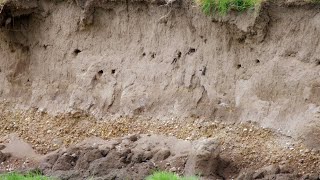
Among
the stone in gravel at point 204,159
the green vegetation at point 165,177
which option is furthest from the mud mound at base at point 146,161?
the green vegetation at point 165,177

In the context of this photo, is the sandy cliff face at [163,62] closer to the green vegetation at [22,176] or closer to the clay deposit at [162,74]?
the clay deposit at [162,74]

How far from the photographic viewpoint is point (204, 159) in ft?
31.0

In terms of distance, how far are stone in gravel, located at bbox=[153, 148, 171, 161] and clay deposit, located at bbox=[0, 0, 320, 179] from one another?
1.22 feet

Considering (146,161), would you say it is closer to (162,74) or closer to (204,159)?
(204,159)

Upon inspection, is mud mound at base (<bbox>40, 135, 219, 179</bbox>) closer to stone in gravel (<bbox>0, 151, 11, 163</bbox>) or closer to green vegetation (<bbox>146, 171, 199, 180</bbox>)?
green vegetation (<bbox>146, 171, 199, 180</bbox>)

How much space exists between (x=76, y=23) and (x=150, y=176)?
3.30 meters

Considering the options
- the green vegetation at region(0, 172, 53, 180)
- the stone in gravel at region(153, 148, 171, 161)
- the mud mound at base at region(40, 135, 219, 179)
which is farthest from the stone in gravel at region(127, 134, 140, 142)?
the green vegetation at region(0, 172, 53, 180)

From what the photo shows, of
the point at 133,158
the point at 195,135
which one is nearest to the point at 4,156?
the point at 133,158

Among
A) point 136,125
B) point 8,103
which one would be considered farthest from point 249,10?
point 8,103

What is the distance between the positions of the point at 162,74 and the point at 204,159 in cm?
173

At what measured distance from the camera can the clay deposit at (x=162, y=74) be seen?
31.9 ft

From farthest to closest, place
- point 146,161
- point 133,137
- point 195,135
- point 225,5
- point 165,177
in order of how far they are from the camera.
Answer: point 133,137 → point 195,135 → point 225,5 → point 146,161 → point 165,177

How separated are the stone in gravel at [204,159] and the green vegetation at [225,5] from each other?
1.63 meters

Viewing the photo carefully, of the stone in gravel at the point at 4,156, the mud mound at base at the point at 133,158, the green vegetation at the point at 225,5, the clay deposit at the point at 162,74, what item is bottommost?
the stone in gravel at the point at 4,156
